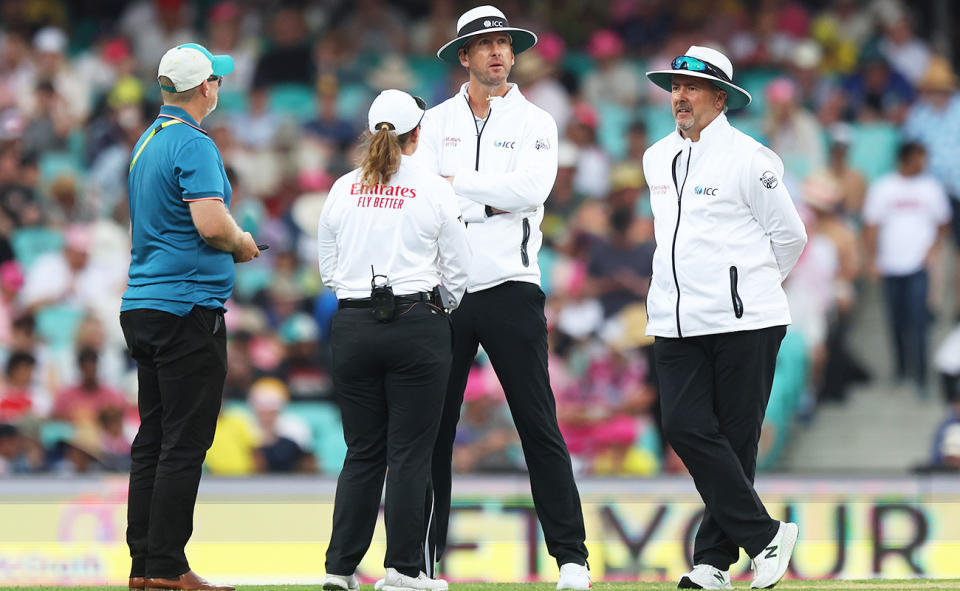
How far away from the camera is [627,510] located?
981 cm

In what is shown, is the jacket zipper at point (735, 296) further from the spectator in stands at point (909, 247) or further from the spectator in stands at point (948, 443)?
the spectator in stands at point (909, 247)

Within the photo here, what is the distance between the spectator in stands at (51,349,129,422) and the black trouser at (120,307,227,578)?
17.1ft

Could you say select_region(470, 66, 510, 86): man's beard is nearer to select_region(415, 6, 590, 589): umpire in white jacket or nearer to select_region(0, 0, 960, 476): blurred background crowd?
select_region(415, 6, 590, 589): umpire in white jacket

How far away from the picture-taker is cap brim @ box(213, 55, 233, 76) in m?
6.56

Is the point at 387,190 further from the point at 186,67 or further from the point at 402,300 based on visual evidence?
the point at 186,67

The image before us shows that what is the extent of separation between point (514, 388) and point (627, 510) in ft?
10.3

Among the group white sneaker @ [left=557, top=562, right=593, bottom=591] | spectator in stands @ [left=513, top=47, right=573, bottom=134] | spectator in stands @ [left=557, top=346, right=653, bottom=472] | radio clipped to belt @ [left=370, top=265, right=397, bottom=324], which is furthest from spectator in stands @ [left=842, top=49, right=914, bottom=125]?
radio clipped to belt @ [left=370, top=265, right=397, bottom=324]

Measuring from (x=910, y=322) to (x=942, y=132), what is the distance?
188 cm

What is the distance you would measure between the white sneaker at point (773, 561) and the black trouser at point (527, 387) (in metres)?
0.75

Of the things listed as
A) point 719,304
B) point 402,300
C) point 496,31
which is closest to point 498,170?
point 496,31

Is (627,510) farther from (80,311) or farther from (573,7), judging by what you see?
(573,7)

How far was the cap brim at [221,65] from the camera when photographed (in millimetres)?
6562

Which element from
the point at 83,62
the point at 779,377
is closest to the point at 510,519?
the point at 779,377

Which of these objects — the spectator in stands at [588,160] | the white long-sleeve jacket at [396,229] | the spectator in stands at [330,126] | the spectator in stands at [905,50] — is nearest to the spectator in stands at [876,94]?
the spectator in stands at [905,50]
